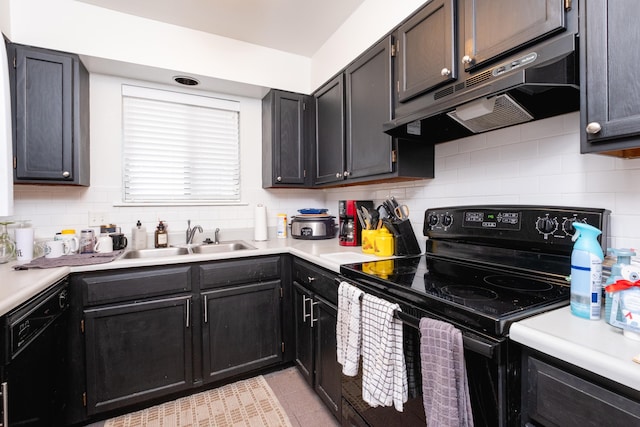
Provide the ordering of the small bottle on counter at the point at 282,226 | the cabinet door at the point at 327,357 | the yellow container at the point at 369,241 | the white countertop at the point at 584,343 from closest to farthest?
the white countertop at the point at 584,343 → the cabinet door at the point at 327,357 → the yellow container at the point at 369,241 → the small bottle on counter at the point at 282,226

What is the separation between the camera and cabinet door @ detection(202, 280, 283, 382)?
190 cm

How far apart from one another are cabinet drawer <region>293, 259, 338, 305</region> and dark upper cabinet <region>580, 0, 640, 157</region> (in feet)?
3.75

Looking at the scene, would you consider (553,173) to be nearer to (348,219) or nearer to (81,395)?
(348,219)

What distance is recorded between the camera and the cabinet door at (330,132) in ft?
7.14

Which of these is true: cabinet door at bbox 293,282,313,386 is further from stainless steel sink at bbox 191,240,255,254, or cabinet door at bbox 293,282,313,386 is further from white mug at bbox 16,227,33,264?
white mug at bbox 16,227,33,264

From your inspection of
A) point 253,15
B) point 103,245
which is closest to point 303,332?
point 103,245

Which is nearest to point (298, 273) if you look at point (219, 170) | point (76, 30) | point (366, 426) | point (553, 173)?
point (366, 426)

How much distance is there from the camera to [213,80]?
92.7 inches

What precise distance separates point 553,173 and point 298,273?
Result: 58.4 inches

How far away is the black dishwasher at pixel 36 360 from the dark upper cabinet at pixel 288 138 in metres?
1.58

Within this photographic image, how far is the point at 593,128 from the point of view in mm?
844

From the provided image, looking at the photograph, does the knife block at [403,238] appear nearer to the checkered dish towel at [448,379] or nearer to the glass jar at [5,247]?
the checkered dish towel at [448,379]

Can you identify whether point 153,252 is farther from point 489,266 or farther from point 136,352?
point 489,266

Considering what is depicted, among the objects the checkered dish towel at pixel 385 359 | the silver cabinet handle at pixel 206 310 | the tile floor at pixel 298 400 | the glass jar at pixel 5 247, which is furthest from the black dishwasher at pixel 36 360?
the checkered dish towel at pixel 385 359
